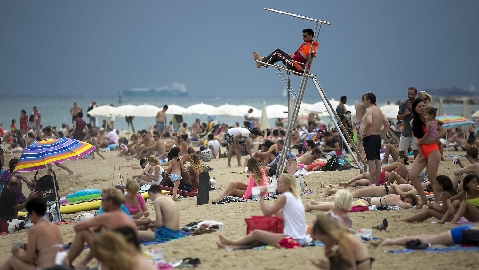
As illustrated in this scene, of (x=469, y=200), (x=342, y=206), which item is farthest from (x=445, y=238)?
(x=469, y=200)

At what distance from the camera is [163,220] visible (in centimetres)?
783

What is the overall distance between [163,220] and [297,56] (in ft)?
16.2

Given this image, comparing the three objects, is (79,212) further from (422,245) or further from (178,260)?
(422,245)

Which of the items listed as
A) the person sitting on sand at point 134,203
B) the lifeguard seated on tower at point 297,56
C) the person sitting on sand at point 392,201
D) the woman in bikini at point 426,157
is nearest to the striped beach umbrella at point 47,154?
the person sitting on sand at point 134,203

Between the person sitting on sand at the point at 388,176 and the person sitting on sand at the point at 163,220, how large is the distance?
4.09 metres

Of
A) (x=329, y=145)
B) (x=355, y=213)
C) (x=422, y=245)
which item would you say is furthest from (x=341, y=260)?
(x=329, y=145)

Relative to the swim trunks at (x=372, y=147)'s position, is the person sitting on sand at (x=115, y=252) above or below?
below

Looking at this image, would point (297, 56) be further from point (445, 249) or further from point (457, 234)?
point (445, 249)

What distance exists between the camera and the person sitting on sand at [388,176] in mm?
10766

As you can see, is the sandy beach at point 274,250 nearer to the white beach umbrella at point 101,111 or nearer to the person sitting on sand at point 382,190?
the person sitting on sand at point 382,190

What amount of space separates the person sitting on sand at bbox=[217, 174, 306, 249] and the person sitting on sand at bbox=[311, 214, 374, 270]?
1.87 meters

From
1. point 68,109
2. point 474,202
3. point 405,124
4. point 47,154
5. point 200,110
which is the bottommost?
point 474,202

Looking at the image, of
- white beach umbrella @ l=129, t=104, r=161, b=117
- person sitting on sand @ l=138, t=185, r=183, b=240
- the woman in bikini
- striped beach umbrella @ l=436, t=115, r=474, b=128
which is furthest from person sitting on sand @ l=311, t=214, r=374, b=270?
white beach umbrella @ l=129, t=104, r=161, b=117

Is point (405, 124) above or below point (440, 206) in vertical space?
above
